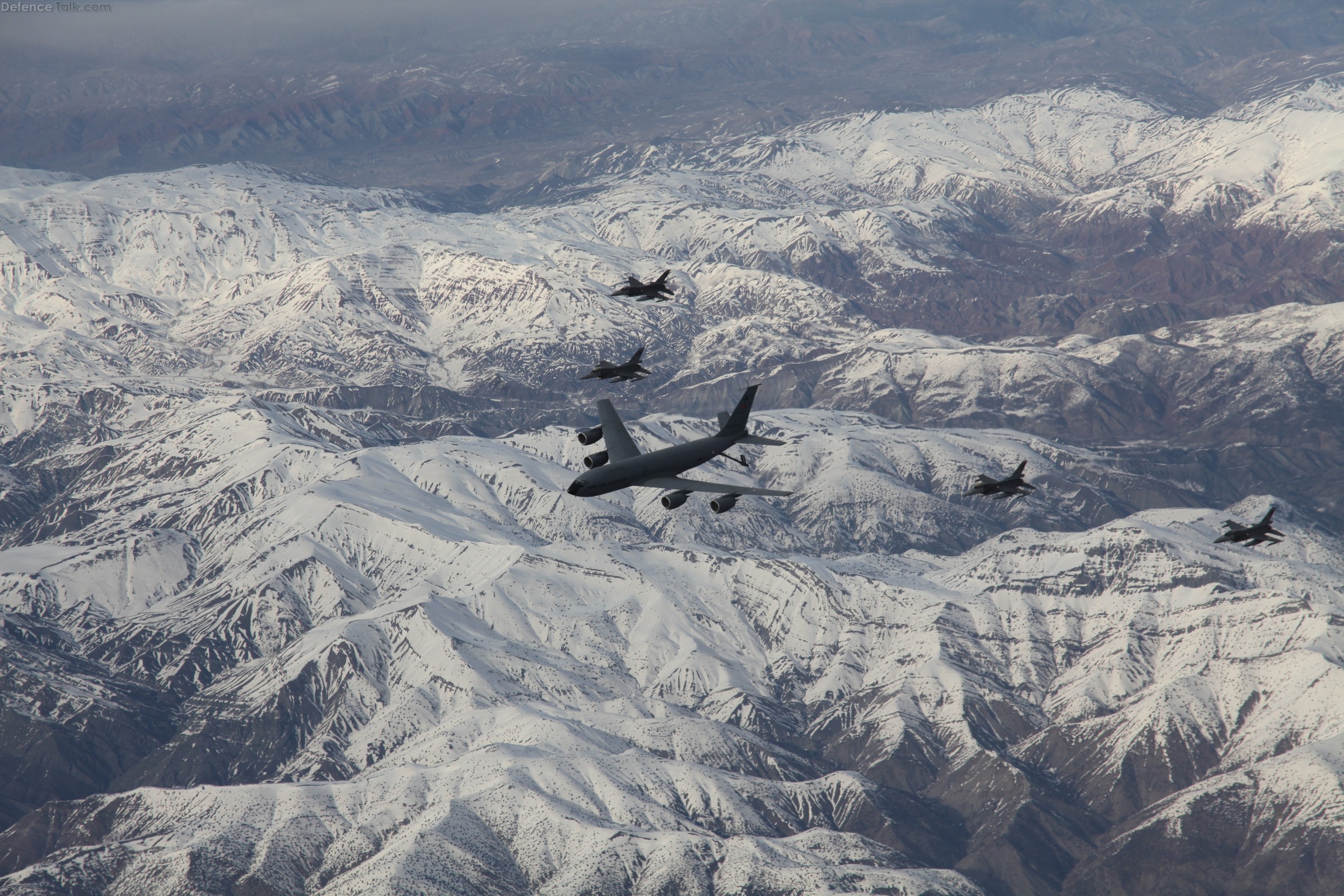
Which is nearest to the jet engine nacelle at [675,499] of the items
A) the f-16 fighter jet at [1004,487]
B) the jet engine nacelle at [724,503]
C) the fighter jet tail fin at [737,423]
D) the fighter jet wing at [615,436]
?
the jet engine nacelle at [724,503]

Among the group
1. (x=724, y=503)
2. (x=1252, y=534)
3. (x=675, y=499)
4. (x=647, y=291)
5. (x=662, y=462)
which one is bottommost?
(x=1252, y=534)

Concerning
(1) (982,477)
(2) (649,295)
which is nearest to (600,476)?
(2) (649,295)

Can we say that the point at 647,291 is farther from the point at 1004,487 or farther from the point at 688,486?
the point at 1004,487

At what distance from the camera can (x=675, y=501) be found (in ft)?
379

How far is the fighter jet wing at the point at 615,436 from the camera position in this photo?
406 feet

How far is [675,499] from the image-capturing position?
117 metres

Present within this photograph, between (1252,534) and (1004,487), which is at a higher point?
(1252,534)

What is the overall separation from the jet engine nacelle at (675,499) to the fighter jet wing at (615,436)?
207 inches

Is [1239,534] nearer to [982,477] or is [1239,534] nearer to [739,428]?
[982,477]

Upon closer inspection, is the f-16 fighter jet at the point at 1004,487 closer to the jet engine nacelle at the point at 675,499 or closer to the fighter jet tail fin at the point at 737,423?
the fighter jet tail fin at the point at 737,423

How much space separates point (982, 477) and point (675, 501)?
44.0 meters

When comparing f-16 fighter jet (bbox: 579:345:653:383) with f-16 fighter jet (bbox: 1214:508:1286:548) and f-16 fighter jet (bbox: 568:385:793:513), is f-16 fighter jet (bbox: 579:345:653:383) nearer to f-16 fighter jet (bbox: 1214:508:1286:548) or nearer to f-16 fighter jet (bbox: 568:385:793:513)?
f-16 fighter jet (bbox: 568:385:793:513)

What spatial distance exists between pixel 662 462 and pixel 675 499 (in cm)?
358

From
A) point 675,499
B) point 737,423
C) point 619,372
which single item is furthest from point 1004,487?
point 619,372
